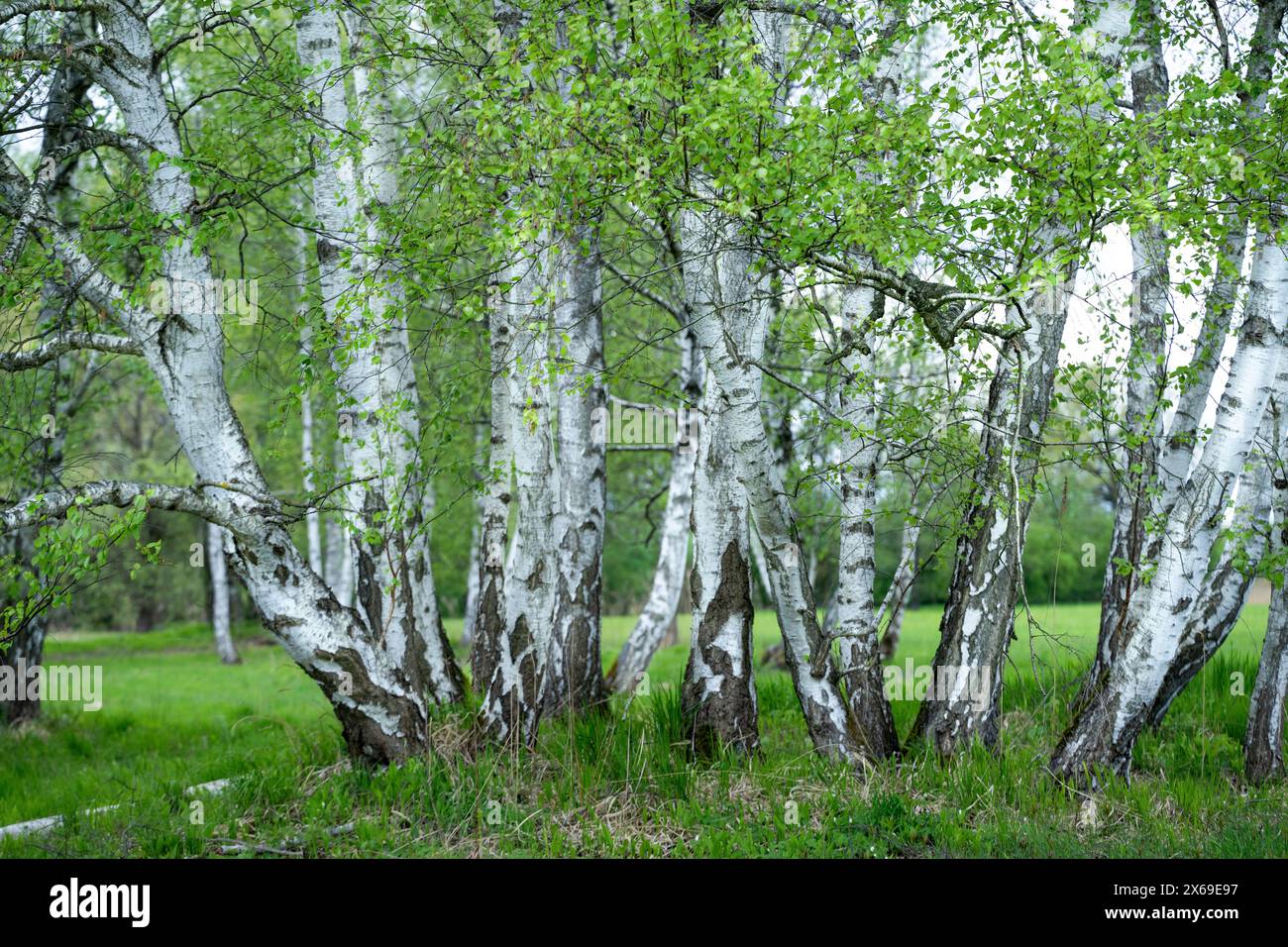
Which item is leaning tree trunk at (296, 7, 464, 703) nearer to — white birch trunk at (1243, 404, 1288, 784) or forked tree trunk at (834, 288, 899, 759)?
forked tree trunk at (834, 288, 899, 759)

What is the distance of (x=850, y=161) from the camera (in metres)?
6.30

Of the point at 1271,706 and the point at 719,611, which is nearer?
the point at 1271,706

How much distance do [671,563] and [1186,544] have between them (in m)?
5.65

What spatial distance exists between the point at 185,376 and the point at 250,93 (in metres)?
1.97

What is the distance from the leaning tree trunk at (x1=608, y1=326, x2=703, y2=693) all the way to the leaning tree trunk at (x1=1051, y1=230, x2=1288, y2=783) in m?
4.64

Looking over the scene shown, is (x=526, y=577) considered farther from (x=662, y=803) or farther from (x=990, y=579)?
(x=990, y=579)

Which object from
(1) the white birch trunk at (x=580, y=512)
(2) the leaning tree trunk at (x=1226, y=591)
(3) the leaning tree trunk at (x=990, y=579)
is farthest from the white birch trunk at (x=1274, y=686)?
(1) the white birch trunk at (x=580, y=512)

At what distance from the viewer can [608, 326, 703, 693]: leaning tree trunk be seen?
10805 millimetres

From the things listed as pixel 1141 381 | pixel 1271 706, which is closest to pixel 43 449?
pixel 1141 381

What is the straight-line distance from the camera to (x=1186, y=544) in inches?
261

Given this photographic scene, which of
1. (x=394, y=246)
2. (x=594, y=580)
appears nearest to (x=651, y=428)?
(x=594, y=580)

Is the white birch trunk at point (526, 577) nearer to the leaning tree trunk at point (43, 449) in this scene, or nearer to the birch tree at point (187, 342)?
the birch tree at point (187, 342)

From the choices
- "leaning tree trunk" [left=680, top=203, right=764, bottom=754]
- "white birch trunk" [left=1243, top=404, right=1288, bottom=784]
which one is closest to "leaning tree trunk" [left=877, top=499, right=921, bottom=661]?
"leaning tree trunk" [left=680, top=203, right=764, bottom=754]

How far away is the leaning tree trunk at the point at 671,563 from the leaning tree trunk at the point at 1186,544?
183 inches
